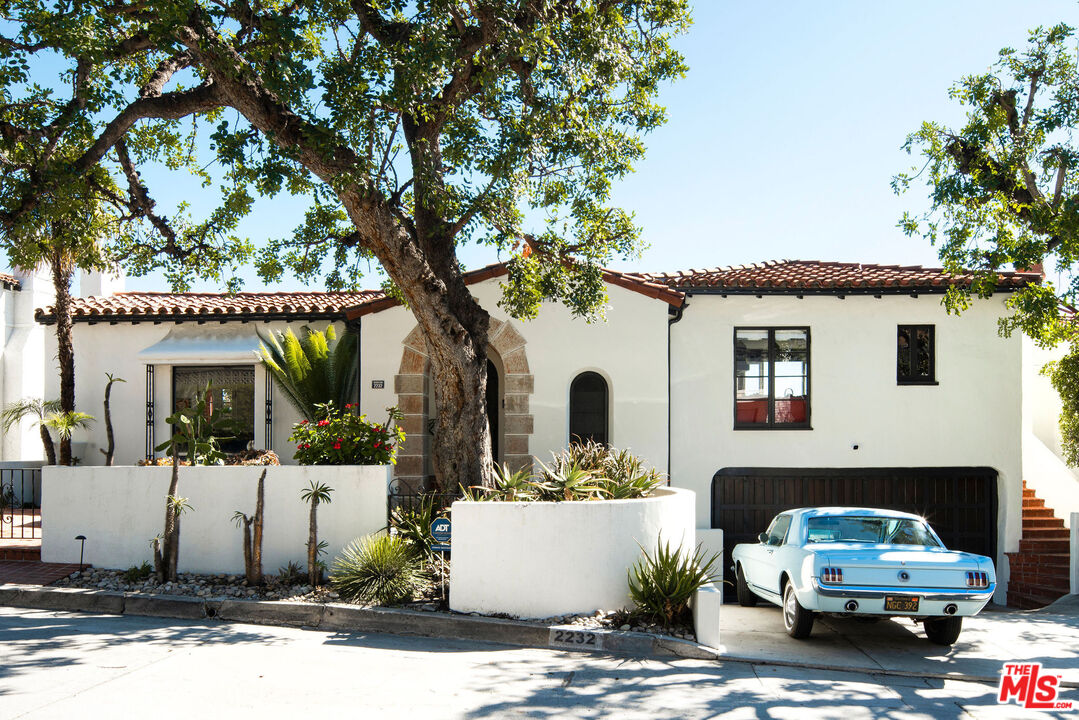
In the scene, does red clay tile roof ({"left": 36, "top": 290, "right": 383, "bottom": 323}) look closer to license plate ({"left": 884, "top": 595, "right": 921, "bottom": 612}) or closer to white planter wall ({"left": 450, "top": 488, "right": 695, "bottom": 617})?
white planter wall ({"left": 450, "top": 488, "right": 695, "bottom": 617})

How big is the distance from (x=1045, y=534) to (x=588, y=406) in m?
8.58

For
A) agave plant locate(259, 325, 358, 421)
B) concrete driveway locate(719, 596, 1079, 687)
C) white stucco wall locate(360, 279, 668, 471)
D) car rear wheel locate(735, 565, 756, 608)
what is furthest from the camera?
agave plant locate(259, 325, 358, 421)

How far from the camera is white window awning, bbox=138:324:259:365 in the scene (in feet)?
48.2

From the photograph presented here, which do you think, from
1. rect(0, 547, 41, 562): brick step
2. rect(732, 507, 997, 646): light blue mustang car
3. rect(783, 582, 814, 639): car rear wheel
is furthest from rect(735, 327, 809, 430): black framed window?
rect(0, 547, 41, 562): brick step

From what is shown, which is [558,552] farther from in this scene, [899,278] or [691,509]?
[899,278]

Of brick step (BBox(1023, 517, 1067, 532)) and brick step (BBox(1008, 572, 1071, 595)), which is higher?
brick step (BBox(1023, 517, 1067, 532))

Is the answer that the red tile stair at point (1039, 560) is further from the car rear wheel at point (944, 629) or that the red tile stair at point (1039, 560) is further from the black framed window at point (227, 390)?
the black framed window at point (227, 390)

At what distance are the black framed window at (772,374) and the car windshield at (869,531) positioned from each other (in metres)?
5.28

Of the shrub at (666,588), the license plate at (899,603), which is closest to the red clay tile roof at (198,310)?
the shrub at (666,588)

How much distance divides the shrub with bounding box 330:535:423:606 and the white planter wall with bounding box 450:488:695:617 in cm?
68

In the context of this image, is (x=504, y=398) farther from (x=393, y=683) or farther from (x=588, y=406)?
(x=393, y=683)

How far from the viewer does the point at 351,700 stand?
6.42 m

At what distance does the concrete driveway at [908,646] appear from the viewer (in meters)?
7.93

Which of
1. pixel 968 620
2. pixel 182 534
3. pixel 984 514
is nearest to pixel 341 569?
pixel 182 534
